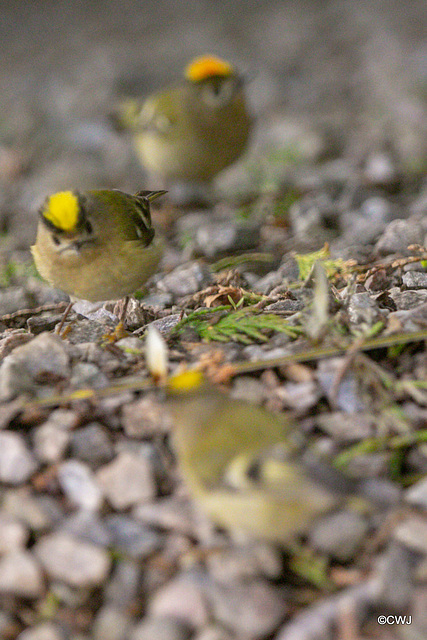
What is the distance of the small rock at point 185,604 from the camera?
4.35ft

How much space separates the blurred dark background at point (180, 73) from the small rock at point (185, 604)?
3229 mm

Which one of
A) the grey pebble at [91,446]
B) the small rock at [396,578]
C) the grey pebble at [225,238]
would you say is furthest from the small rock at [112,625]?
the grey pebble at [225,238]

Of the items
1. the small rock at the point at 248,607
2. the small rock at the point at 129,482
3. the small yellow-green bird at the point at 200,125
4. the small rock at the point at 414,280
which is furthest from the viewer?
the small yellow-green bird at the point at 200,125

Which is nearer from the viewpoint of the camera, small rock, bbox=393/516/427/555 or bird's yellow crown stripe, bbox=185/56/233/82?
small rock, bbox=393/516/427/555

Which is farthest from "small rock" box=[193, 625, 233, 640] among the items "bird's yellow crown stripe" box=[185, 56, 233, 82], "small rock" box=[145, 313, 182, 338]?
"bird's yellow crown stripe" box=[185, 56, 233, 82]

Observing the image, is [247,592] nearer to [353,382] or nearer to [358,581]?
[358,581]

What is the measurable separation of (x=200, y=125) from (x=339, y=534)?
376cm

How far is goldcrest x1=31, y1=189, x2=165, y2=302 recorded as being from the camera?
7.89 ft

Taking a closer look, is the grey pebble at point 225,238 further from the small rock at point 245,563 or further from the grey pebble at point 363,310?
the small rock at point 245,563

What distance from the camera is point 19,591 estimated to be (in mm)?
1425

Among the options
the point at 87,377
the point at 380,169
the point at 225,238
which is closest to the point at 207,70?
the point at 380,169

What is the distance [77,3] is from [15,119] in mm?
2609

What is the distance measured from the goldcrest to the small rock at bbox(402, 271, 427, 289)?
96cm

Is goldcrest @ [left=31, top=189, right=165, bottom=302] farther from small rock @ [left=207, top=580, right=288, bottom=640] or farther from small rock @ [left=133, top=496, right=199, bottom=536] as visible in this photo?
small rock @ [left=207, top=580, right=288, bottom=640]
